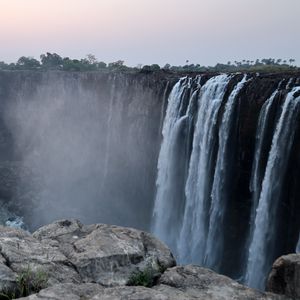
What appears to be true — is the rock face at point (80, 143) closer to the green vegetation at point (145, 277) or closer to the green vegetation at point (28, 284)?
the green vegetation at point (145, 277)

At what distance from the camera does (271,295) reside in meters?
6.56

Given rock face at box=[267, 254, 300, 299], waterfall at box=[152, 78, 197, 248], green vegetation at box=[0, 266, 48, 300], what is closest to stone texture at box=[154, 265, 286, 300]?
rock face at box=[267, 254, 300, 299]

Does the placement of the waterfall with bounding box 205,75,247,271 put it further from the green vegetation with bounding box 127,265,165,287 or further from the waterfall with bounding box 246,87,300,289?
the green vegetation with bounding box 127,265,165,287

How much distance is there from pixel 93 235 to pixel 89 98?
98.5ft

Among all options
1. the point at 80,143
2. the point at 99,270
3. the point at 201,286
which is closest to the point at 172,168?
the point at 80,143

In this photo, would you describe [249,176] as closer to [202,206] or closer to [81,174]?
[202,206]

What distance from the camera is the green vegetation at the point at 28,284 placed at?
634 centimetres

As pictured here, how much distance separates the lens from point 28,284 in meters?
6.45

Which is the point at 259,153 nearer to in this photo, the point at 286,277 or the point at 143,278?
the point at 286,277

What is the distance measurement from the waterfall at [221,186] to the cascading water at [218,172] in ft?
0.15

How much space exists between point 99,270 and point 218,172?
13795mm

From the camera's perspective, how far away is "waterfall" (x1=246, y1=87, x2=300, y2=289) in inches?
666

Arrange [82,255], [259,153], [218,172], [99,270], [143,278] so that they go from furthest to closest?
1. [218,172]
2. [259,153]
3. [82,255]
4. [99,270]
5. [143,278]

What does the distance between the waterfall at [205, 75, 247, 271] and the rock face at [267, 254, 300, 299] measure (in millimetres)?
13097
